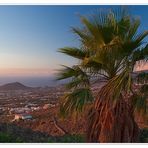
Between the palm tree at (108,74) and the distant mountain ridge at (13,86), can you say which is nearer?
the palm tree at (108,74)

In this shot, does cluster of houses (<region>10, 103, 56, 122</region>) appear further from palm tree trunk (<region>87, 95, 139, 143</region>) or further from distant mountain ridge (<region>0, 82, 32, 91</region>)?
palm tree trunk (<region>87, 95, 139, 143</region>)

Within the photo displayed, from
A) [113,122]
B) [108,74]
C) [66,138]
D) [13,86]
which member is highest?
[108,74]

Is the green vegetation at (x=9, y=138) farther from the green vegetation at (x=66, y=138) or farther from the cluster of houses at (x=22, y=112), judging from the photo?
the cluster of houses at (x=22, y=112)

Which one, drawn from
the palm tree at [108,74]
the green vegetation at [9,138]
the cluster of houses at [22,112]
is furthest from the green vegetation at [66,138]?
the palm tree at [108,74]

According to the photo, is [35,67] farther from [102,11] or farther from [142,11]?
[142,11]

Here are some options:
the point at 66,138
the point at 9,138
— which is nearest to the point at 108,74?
the point at 66,138

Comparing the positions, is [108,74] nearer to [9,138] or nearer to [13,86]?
[13,86]

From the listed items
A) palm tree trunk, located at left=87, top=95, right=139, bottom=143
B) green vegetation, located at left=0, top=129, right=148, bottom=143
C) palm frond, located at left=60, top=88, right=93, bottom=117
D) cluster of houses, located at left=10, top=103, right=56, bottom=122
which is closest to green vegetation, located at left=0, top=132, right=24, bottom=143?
green vegetation, located at left=0, top=129, right=148, bottom=143

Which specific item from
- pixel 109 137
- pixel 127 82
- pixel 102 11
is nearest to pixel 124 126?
pixel 109 137
